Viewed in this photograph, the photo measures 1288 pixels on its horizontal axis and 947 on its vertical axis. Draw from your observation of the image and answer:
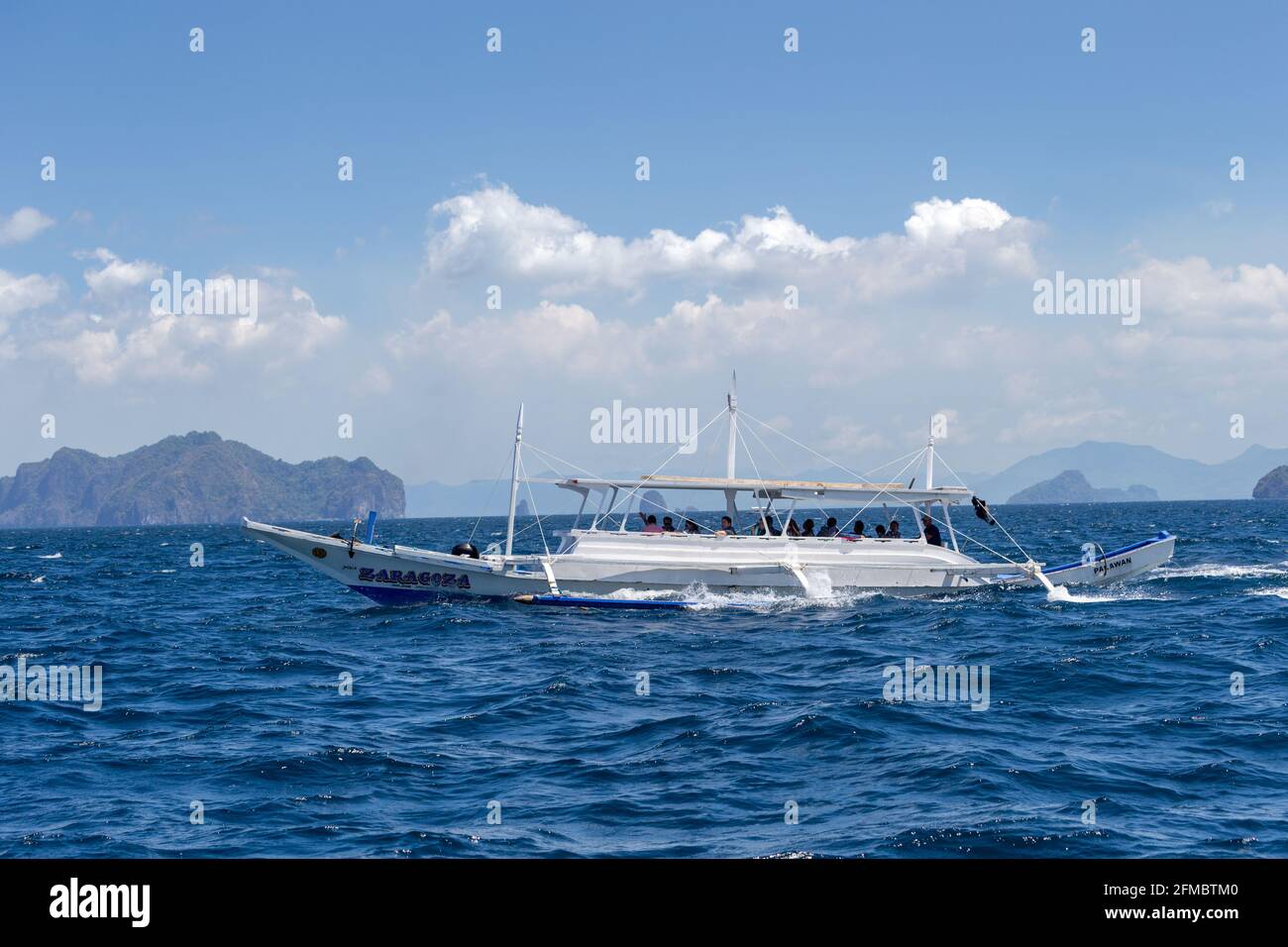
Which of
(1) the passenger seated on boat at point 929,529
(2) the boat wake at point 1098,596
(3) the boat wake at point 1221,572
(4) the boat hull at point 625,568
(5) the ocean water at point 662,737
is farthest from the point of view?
(3) the boat wake at point 1221,572

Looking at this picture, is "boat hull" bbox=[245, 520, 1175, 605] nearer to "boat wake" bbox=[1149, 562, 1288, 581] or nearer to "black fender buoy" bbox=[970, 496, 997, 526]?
"black fender buoy" bbox=[970, 496, 997, 526]

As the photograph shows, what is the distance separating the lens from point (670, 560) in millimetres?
36000

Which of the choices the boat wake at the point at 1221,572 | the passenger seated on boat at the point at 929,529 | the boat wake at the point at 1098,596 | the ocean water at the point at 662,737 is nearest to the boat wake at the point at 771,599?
the ocean water at the point at 662,737

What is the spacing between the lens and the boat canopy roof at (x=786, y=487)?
119 ft

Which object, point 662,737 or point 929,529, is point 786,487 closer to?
point 929,529

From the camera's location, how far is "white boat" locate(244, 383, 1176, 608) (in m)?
35.2

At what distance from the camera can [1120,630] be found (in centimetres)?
2961

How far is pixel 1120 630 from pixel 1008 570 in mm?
9768

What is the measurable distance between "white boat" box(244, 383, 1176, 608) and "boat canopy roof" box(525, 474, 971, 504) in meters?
0.05

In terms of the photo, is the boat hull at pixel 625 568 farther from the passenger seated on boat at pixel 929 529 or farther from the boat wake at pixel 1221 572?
the boat wake at pixel 1221 572

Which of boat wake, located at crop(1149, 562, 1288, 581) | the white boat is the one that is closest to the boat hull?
the white boat

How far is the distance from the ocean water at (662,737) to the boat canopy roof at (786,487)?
4294 millimetres
